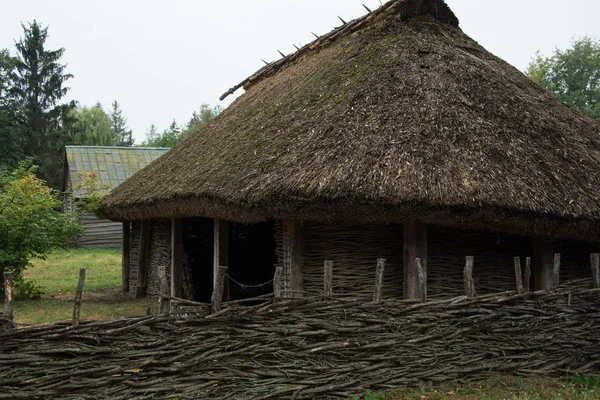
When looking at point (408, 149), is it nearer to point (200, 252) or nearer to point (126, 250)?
point (200, 252)

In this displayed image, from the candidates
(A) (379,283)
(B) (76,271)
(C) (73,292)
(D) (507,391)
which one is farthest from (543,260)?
(B) (76,271)

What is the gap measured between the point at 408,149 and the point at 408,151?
0.03m

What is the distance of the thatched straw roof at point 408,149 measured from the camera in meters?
6.83

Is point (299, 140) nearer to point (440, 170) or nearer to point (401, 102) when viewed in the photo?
point (401, 102)

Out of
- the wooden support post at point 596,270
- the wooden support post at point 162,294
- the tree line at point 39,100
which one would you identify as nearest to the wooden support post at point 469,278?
the wooden support post at point 596,270

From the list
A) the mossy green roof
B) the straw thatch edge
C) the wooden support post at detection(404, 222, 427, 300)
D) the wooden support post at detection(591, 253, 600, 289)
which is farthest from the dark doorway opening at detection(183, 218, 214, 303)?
the mossy green roof

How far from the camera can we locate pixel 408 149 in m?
7.07

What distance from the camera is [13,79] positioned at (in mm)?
33750

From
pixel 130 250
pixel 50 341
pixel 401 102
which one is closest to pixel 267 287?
pixel 130 250

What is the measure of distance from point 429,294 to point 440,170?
179cm

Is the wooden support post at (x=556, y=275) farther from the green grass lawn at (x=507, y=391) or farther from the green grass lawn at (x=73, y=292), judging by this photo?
the green grass lawn at (x=73, y=292)

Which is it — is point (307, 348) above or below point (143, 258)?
below

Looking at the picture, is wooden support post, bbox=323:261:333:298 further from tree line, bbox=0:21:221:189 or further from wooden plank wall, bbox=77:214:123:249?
tree line, bbox=0:21:221:189

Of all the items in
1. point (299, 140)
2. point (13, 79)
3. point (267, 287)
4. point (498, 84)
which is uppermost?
point (13, 79)
